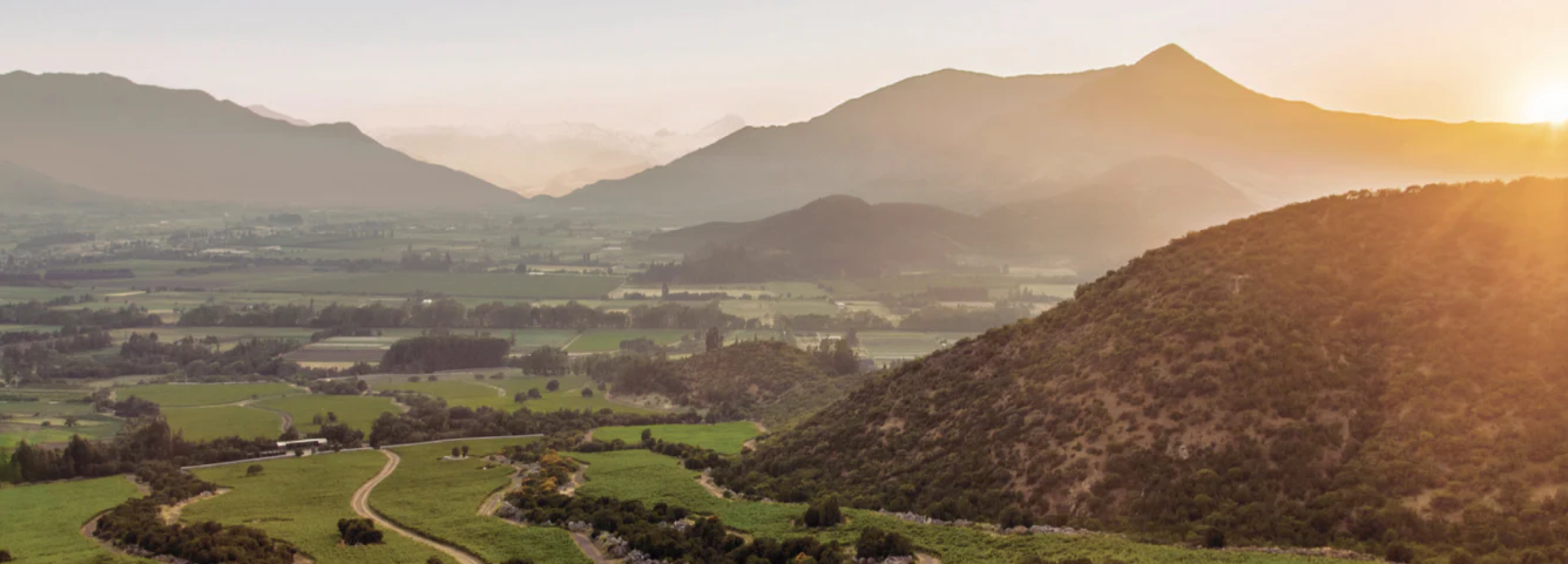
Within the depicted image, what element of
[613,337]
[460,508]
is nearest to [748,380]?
[613,337]

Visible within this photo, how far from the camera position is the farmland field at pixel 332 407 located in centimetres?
9600

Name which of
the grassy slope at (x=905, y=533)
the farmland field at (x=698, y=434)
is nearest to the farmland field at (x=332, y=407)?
the farmland field at (x=698, y=434)

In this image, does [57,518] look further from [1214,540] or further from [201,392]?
[201,392]

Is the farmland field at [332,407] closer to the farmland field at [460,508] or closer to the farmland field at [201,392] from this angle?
the farmland field at [201,392]

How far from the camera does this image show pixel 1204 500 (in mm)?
41531

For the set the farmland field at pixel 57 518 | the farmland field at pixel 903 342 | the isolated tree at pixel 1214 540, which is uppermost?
the isolated tree at pixel 1214 540

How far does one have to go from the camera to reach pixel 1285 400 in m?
45.8

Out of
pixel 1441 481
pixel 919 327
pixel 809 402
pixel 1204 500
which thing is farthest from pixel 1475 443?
pixel 919 327

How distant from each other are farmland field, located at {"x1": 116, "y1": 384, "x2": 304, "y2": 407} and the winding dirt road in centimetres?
4517

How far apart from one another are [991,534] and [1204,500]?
7.65 meters

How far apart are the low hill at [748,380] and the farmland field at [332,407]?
23170 mm

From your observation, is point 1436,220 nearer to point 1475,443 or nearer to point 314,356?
point 1475,443

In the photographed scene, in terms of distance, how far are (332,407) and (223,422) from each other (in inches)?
400

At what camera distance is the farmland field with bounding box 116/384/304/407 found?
363 ft
